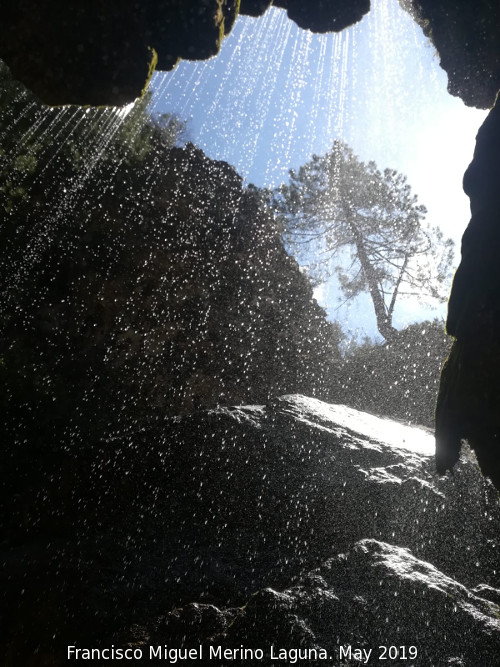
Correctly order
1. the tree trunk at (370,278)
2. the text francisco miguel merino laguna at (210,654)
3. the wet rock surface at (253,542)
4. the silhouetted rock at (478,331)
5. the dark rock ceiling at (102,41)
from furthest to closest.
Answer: the tree trunk at (370,278) → the dark rock ceiling at (102,41) → the silhouetted rock at (478,331) → the wet rock surface at (253,542) → the text francisco miguel merino laguna at (210,654)

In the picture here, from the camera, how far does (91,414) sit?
8.87 metres

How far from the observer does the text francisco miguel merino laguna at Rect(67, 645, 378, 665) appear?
2275 millimetres

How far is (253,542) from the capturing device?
4.10 metres

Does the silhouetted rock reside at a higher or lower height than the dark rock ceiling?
lower

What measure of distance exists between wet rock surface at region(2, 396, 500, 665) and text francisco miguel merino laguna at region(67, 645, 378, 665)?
0.20 feet

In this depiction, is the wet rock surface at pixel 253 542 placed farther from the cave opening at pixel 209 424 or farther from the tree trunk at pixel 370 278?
the tree trunk at pixel 370 278

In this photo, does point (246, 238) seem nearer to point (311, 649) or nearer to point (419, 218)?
point (419, 218)

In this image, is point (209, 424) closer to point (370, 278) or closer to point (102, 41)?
point (102, 41)

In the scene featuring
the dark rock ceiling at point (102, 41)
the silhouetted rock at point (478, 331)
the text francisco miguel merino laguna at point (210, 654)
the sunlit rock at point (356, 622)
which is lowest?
the text francisco miguel merino laguna at point (210, 654)

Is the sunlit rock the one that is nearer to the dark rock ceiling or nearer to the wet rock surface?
the wet rock surface

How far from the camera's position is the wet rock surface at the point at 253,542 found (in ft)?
8.59

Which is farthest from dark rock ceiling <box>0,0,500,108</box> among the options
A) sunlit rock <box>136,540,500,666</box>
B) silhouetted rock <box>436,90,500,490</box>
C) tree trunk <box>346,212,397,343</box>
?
tree trunk <box>346,212,397,343</box>

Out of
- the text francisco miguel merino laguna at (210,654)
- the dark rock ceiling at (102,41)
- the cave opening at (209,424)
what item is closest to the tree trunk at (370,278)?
the cave opening at (209,424)

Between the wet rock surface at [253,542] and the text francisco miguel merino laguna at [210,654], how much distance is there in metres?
0.06
